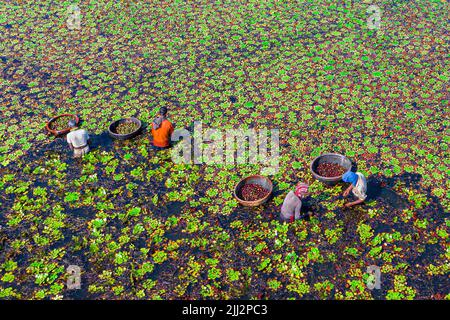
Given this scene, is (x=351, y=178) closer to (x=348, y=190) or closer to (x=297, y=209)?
(x=348, y=190)

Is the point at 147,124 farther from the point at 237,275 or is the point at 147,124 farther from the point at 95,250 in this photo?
the point at 237,275

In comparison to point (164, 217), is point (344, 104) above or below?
above

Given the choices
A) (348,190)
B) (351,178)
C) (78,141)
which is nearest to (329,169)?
(348,190)

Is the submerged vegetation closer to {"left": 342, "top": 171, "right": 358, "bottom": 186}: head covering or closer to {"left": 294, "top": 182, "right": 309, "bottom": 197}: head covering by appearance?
{"left": 342, "top": 171, "right": 358, "bottom": 186}: head covering

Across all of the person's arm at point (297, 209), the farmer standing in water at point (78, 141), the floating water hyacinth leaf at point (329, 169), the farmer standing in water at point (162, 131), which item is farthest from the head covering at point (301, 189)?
the farmer standing in water at point (78, 141)

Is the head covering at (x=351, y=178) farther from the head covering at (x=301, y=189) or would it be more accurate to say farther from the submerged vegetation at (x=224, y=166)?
the head covering at (x=301, y=189)
